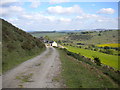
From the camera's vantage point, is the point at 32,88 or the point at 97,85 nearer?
the point at 32,88

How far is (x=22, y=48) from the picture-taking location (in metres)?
28.0

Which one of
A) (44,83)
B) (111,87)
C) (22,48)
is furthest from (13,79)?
(22,48)

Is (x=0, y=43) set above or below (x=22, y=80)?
above

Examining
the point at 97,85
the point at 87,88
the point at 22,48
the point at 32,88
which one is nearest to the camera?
the point at 32,88

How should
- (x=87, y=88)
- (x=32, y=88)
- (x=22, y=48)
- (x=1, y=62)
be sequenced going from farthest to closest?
(x=22, y=48) < (x=1, y=62) < (x=87, y=88) < (x=32, y=88)

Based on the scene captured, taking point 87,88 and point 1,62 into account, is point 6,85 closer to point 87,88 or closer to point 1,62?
point 87,88

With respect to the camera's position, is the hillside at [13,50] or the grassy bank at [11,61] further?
the hillside at [13,50]

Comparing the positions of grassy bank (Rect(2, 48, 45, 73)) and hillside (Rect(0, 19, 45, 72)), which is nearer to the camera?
grassy bank (Rect(2, 48, 45, 73))

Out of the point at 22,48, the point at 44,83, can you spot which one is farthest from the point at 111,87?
the point at 22,48

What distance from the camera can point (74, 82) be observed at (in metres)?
10.8

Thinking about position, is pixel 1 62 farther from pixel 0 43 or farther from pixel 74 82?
pixel 74 82

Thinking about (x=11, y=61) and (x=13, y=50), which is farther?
(x=13, y=50)

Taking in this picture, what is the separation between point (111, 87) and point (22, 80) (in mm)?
6462

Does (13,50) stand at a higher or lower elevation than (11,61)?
higher
